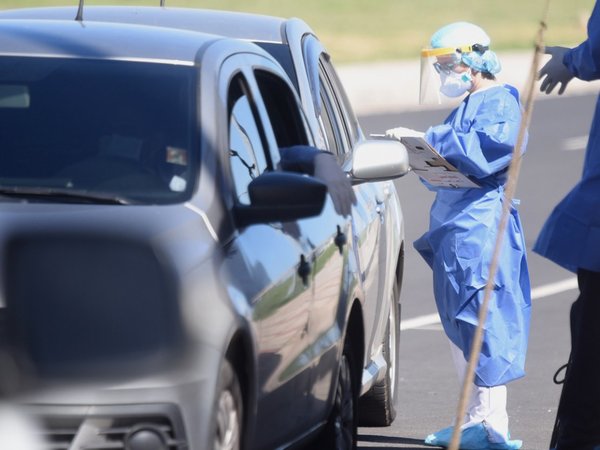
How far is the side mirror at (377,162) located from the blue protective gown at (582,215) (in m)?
0.72

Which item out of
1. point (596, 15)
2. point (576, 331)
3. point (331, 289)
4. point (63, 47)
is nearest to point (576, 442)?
point (576, 331)

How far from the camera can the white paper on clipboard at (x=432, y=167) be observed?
7.23 m

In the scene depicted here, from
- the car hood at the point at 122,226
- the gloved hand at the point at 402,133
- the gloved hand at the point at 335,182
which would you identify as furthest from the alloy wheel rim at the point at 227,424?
the gloved hand at the point at 402,133

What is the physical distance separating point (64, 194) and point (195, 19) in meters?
3.23

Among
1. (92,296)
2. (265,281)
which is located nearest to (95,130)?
(265,281)

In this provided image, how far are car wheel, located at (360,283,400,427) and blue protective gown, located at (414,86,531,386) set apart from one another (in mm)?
367

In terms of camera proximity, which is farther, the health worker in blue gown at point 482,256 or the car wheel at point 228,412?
the health worker in blue gown at point 482,256

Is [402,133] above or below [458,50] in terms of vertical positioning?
below

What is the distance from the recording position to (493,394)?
24.1ft

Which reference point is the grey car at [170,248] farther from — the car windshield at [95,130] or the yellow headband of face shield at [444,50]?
the yellow headband of face shield at [444,50]

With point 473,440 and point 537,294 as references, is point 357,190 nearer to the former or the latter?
point 473,440

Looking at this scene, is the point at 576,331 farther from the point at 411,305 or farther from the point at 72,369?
the point at 411,305

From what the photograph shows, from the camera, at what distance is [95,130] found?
4934 millimetres

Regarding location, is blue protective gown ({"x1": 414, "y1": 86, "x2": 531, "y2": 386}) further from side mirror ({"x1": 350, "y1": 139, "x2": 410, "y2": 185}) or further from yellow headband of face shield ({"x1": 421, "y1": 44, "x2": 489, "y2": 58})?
side mirror ({"x1": 350, "y1": 139, "x2": 410, "y2": 185})
